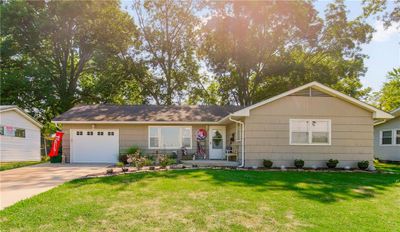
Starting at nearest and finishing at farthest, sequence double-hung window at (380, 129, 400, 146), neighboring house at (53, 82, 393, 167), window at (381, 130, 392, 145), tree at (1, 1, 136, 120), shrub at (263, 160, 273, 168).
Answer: shrub at (263, 160, 273, 168)
neighboring house at (53, 82, 393, 167)
double-hung window at (380, 129, 400, 146)
window at (381, 130, 392, 145)
tree at (1, 1, 136, 120)

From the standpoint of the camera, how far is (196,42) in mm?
28094

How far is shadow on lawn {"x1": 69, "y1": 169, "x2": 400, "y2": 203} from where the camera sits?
25.5 feet

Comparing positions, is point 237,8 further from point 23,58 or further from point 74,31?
point 23,58

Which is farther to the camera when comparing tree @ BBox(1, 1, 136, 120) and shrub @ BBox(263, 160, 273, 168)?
tree @ BBox(1, 1, 136, 120)

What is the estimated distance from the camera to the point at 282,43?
26.2m

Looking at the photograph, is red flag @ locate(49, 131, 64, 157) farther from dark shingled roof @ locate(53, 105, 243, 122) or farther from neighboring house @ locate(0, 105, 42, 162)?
neighboring house @ locate(0, 105, 42, 162)

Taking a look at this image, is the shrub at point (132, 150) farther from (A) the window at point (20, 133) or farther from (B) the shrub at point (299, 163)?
(A) the window at point (20, 133)

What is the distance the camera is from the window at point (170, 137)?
16609 millimetres

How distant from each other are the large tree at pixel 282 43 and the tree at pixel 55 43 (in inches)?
327

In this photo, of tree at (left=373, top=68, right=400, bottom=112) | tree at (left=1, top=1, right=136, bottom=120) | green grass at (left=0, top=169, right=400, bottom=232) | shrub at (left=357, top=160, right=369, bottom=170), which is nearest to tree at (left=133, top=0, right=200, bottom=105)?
tree at (left=1, top=1, right=136, bottom=120)

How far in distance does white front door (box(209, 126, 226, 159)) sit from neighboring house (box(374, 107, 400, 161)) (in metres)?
9.01

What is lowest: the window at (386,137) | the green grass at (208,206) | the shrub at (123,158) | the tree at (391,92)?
the shrub at (123,158)

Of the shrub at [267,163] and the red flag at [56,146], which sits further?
the red flag at [56,146]

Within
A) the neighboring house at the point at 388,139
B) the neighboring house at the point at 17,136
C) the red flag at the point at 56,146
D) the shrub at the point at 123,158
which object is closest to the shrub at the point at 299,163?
the neighboring house at the point at 388,139
